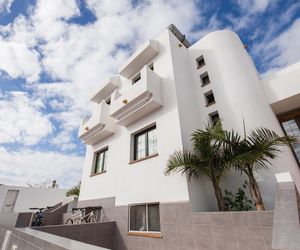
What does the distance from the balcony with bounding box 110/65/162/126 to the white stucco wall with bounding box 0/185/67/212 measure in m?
21.3

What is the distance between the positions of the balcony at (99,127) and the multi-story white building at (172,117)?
6 cm

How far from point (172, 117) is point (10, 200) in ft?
81.8

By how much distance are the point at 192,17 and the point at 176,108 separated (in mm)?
5863

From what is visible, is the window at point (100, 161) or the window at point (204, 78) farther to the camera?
the window at point (100, 161)

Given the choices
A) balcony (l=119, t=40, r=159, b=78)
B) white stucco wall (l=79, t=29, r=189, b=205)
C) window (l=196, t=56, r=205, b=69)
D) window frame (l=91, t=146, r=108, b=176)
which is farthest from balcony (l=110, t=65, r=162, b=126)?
window (l=196, t=56, r=205, b=69)

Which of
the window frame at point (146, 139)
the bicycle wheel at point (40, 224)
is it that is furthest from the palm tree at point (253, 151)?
the bicycle wheel at point (40, 224)

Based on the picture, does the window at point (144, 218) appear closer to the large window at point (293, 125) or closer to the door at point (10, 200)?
the large window at point (293, 125)

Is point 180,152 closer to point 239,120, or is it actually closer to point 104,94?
point 239,120

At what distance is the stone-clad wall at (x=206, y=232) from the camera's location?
392 cm

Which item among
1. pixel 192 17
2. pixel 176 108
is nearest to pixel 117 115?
pixel 176 108

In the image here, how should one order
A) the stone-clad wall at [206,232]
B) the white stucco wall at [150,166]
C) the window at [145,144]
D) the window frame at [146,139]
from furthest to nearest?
the window frame at [146,139] < the window at [145,144] < the white stucco wall at [150,166] < the stone-clad wall at [206,232]

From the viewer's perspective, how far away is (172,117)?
729 centimetres

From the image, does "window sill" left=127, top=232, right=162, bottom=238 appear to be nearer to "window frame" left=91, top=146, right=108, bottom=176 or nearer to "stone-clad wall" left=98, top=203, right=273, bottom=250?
"stone-clad wall" left=98, top=203, right=273, bottom=250

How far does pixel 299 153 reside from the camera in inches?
364
